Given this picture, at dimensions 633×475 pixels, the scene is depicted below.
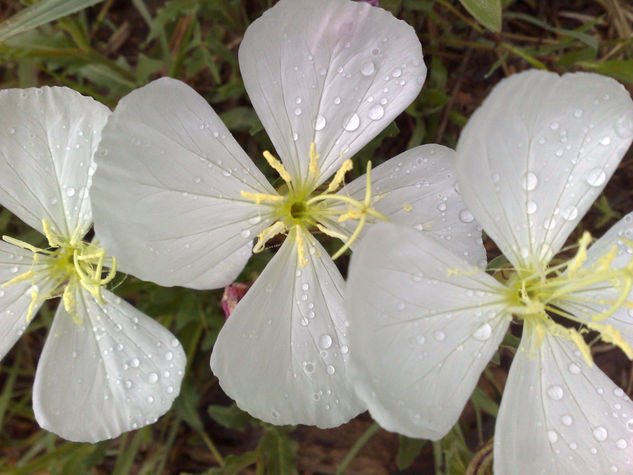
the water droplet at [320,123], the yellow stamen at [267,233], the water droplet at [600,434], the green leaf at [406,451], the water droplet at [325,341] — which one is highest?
the water droplet at [320,123]

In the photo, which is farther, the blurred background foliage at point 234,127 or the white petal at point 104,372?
Result: the blurred background foliage at point 234,127

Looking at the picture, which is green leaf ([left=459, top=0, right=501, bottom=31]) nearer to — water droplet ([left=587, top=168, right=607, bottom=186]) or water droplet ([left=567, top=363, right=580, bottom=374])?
water droplet ([left=587, top=168, right=607, bottom=186])

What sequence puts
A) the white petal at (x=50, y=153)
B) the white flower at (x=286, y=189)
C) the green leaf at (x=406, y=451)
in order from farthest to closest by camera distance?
the green leaf at (x=406, y=451), the white petal at (x=50, y=153), the white flower at (x=286, y=189)

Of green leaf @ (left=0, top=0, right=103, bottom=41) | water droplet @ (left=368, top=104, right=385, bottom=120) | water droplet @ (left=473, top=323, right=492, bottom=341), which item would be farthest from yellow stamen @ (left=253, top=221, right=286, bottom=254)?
green leaf @ (left=0, top=0, right=103, bottom=41)

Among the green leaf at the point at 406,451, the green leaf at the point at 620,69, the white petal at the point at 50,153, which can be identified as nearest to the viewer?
the white petal at the point at 50,153

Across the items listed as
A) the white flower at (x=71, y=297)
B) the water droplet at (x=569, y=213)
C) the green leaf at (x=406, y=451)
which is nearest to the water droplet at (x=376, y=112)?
the water droplet at (x=569, y=213)

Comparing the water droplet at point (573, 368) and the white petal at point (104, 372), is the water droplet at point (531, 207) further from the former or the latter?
the white petal at point (104, 372)

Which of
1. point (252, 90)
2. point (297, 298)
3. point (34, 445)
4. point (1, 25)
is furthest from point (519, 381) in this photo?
point (34, 445)
